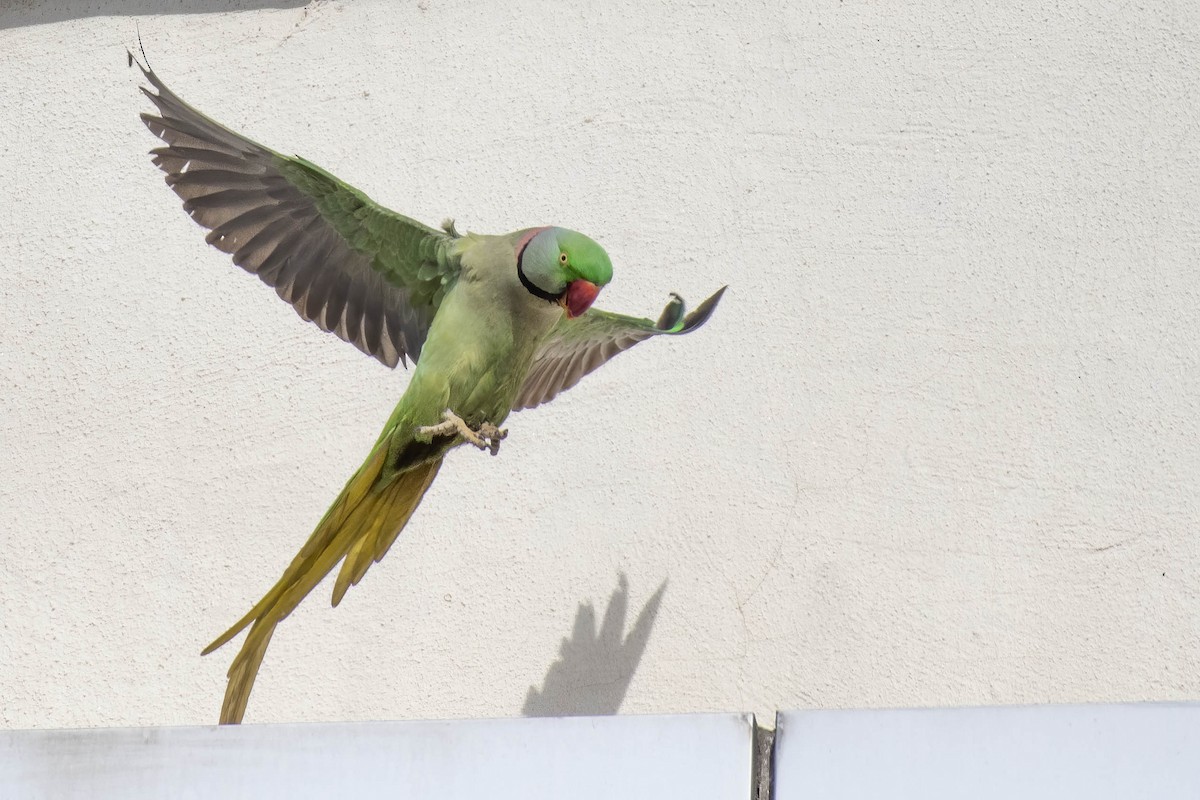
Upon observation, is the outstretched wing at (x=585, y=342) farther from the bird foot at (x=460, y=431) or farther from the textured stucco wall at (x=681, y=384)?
the textured stucco wall at (x=681, y=384)

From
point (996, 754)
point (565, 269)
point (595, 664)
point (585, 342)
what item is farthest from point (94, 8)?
point (996, 754)

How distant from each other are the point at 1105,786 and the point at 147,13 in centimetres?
255

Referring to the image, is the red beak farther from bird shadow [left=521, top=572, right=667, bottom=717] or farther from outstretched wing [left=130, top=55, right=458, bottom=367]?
bird shadow [left=521, top=572, right=667, bottom=717]

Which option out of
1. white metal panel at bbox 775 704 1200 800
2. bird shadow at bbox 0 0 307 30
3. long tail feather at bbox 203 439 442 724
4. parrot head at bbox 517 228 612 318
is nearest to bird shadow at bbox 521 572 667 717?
long tail feather at bbox 203 439 442 724

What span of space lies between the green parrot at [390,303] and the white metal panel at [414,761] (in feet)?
0.60

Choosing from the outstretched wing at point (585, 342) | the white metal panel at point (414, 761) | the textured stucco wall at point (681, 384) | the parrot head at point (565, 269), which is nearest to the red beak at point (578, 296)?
the parrot head at point (565, 269)

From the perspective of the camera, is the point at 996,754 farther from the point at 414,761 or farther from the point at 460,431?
the point at 460,431

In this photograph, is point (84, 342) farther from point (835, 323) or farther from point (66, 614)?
point (835, 323)

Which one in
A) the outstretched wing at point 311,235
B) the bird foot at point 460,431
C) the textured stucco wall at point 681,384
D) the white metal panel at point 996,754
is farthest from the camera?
the textured stucco wall at point 681,384

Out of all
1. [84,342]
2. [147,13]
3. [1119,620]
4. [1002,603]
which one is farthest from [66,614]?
[1119,620]

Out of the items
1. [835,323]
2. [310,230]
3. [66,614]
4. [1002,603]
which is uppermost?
[835,323]

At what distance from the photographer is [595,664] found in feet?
7.57

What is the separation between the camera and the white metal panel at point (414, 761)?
4.70 feet

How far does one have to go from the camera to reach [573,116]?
2682 mm
